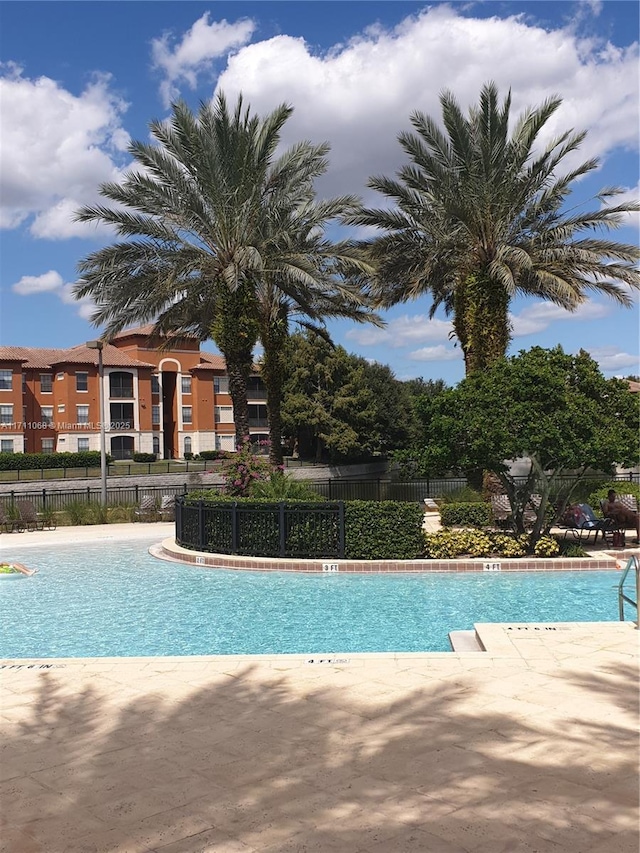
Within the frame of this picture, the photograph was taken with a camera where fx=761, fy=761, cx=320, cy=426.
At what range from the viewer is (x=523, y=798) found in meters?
4.38

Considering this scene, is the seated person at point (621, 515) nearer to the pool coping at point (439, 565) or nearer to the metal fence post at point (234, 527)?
the pool coping at point (439, 565)

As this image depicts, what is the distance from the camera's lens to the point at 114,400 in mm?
62688

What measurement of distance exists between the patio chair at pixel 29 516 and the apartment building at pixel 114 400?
111 ft

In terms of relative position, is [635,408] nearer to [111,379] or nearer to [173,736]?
[173,736]

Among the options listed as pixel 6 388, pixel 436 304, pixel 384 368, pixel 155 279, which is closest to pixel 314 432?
pixel 384 368

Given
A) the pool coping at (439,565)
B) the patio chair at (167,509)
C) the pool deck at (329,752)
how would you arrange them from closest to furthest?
the pool deck at (329,752) < the pool coping at (439,565) < the patio chair at (167,509)

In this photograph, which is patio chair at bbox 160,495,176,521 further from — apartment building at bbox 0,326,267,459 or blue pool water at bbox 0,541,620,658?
apartment building at bbox 0,326,267,459

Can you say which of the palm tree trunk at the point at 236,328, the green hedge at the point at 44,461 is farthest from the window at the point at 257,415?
the palm tree trunk at the point at 236,328

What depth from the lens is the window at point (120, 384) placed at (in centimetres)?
6288

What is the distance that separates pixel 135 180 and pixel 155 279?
2.72 metres

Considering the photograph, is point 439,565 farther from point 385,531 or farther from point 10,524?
point 10,524

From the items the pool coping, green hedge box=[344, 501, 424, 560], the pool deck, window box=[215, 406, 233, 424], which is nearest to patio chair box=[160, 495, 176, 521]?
the pool coping

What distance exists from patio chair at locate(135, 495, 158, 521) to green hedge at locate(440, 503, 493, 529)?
35.5 ft

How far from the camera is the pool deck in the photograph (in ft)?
13.3
